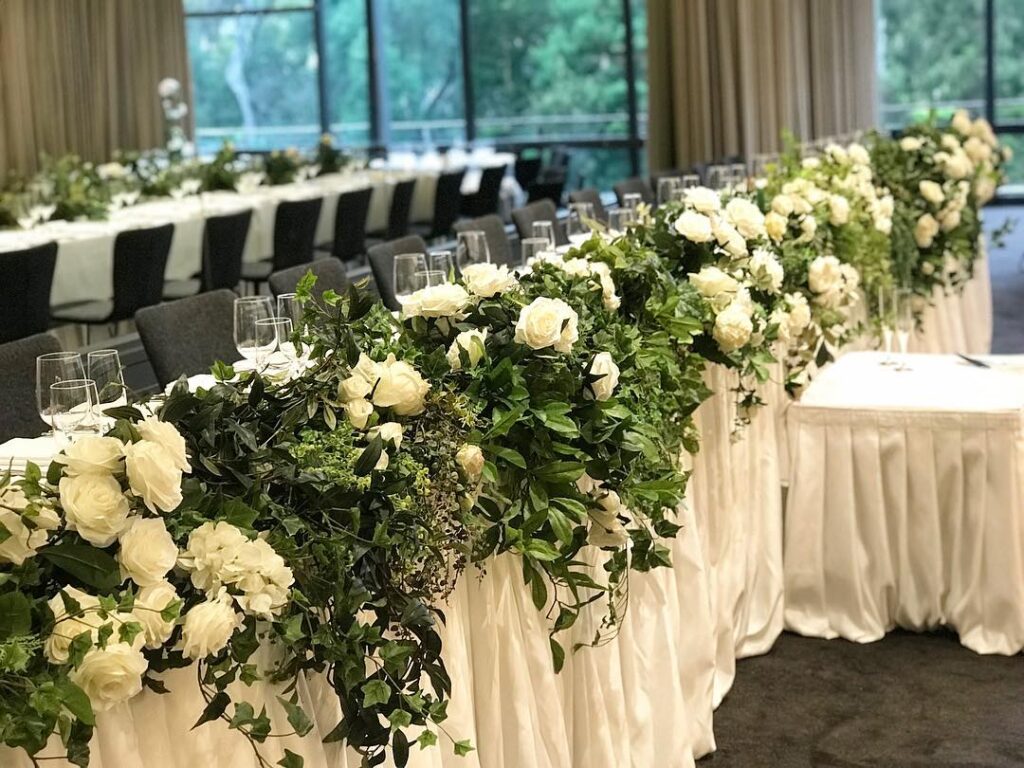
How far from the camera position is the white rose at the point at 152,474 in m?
1.82

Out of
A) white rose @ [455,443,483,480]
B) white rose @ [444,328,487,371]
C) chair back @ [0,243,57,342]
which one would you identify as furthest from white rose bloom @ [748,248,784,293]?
chair back @ [0,243,57,342]

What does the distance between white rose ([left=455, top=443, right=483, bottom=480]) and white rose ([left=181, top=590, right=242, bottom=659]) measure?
1.85 feet

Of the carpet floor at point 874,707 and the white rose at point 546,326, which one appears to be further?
the carpet floor at point 874,707

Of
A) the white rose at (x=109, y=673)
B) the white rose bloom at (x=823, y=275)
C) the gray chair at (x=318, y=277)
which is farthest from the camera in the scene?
the white rose bloom at (x=823, y=275)

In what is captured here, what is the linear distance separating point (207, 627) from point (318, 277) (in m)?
2.20

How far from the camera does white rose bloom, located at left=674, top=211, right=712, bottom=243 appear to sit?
346 cm

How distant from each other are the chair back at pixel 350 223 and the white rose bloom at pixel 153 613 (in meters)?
5.83

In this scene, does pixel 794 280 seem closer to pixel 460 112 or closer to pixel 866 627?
pixel 866 627

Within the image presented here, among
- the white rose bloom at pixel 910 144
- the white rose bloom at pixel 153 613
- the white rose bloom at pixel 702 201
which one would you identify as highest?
the white rose bloom at pixel 910 144

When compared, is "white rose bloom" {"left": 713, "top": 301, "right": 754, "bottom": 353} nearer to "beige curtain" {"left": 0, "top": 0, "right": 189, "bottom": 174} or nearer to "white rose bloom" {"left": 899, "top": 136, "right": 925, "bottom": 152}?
"white rose bloom" {"left": 899, "top": 136, "right": 925, "bottom": 152}

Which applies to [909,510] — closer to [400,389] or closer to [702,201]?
[702,201]

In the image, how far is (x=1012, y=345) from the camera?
7887 mm

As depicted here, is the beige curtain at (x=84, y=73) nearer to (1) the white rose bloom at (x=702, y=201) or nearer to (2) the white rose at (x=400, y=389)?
(1) the white rose bloom at (x=702, y=201)

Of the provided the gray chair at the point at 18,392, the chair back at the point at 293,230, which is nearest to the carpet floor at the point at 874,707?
the gray chair at the point at 18,392
